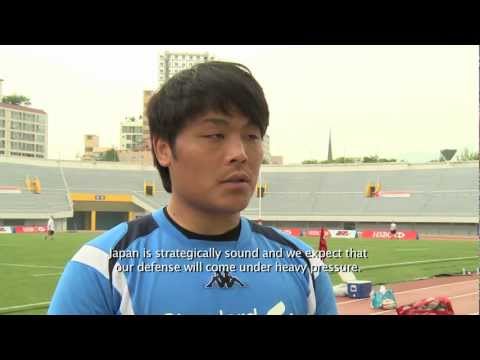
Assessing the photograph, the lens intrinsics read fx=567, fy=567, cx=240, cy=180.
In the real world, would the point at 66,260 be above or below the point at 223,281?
below

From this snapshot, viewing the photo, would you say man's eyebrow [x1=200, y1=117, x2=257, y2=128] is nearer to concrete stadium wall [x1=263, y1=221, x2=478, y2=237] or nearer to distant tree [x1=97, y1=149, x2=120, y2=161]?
distant tree [x1=97, y1=149, x2=120, y2=161]

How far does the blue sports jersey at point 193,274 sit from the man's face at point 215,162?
91mm

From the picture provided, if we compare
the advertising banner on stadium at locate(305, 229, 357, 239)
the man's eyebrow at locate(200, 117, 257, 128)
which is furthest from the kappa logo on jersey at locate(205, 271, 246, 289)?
the advertising banner on stadium at locate(305, 229, 357, 239)

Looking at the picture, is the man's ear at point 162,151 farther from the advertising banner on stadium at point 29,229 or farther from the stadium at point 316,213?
the advertising banner on stadium at point 29,229

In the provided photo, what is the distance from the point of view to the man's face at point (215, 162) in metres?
1.47

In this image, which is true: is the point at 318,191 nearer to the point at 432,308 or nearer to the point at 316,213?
the point at 316,213

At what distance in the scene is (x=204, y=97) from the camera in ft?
4.74

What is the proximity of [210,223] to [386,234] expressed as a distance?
Result: 11911mm

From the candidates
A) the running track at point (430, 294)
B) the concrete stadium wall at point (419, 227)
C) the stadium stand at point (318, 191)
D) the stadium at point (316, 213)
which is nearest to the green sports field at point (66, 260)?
the stadium at point (316, 213)

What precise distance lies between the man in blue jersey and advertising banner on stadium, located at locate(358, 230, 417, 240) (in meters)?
9.93

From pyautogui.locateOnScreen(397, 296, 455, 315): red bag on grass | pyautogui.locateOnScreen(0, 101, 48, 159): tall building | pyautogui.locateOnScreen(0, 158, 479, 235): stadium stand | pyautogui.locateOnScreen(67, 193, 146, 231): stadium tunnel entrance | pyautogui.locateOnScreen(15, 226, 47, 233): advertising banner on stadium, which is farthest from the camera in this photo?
pyautogui.locateOnScreen(15, 226, 47, 233): advertising banner on stadium

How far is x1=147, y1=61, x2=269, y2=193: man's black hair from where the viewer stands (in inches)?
56.9

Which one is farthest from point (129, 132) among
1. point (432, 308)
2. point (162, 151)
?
point (162, 151)

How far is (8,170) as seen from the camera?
316 inches
